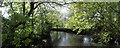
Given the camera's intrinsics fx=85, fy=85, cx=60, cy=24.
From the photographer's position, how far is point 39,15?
5.61 ft

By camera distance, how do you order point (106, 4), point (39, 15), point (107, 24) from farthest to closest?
point (39, 15) < point (107, 24) < point (106, 4)

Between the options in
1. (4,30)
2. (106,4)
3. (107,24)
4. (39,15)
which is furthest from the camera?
(39,15)

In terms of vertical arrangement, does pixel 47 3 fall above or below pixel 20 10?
above

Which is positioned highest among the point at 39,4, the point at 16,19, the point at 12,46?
the point at 39,4

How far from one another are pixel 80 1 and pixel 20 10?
35.7 inches

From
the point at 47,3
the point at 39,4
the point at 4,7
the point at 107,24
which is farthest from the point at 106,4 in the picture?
the point at 4,7

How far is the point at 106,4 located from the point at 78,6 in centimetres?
39

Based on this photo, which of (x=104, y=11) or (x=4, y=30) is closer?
(x=4, y=30)

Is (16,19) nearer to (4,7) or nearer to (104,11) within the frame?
(4,7)

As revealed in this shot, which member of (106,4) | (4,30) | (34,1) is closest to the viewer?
(4,30)

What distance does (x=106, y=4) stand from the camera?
1206 millimetres

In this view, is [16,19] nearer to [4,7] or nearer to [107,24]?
[4,7]

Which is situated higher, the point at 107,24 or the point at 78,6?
the point at 78,6

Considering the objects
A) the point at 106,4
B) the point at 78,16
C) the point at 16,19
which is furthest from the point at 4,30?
the point at 106,4
